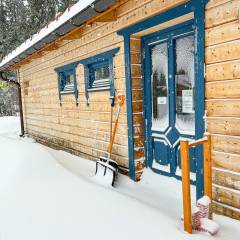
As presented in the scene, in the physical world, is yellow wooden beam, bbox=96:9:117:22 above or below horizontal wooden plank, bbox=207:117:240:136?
above

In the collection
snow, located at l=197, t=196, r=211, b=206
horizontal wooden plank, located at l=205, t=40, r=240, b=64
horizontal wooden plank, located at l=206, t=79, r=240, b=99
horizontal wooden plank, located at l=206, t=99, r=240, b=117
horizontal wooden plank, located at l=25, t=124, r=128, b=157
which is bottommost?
snow, located at l=197, t=196, r=211, b=206

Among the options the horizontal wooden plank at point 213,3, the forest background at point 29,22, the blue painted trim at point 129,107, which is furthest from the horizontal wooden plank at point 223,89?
the forest background at point 29,22

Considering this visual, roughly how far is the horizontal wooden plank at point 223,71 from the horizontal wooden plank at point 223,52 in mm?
59


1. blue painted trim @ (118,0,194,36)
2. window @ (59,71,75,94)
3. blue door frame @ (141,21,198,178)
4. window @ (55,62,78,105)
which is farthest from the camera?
window @ (59,71,75,94)

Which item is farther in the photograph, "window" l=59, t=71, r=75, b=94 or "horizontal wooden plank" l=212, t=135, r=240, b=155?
"window" l=59, t=71, r=75, b=94

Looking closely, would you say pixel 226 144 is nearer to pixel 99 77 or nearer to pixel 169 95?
pixel 169 95

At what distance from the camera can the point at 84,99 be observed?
24.2ft

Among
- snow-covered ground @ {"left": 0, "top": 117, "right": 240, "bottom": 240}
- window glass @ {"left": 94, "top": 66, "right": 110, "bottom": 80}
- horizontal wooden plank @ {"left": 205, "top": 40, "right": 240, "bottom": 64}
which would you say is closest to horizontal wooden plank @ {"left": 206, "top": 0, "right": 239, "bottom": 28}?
horizontal wooden plank @ {"left": 205, "top": 40, "right": 240, "bottom": 64}

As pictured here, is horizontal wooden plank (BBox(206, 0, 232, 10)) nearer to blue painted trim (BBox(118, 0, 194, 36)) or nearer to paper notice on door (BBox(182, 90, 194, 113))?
blue painted trim (BBox(118, 0, 194, 36))

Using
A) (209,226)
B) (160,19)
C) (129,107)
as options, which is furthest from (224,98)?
(129,107)

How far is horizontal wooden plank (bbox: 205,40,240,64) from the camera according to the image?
3.48 m

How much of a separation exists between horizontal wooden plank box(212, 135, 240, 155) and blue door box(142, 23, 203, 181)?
0.71 metres

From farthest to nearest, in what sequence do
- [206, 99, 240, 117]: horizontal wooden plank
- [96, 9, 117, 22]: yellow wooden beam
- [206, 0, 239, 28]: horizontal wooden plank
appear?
[96, 9, 117, 22]: yellow wooden beam, [206, 99, 240, 117]: horizontal wooden plank, [206, 0, 239, 28]: horizontal wooden plank

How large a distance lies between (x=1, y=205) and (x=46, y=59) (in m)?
6.43
